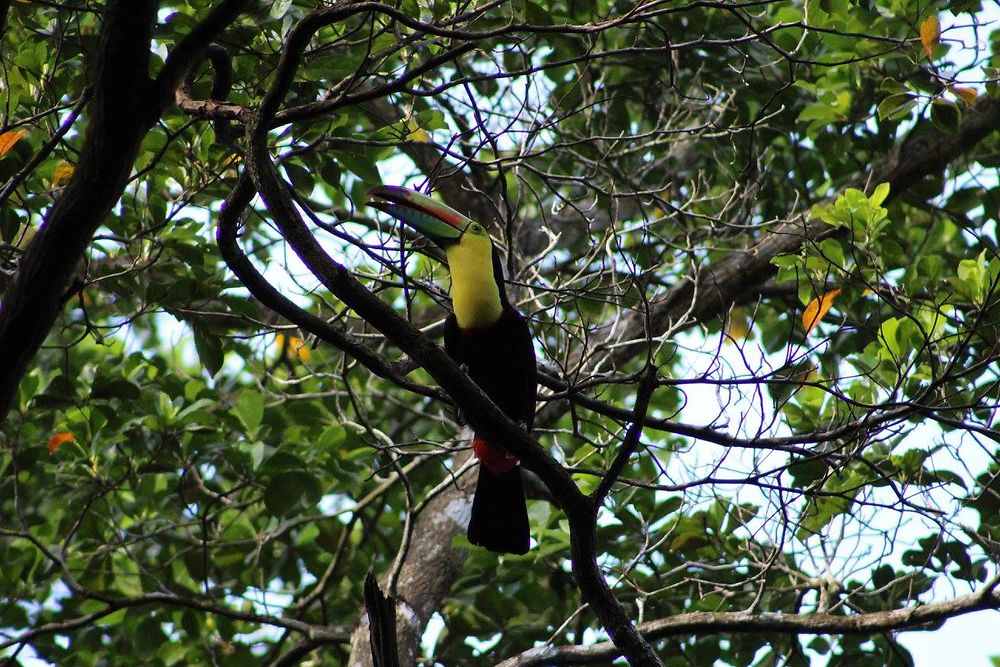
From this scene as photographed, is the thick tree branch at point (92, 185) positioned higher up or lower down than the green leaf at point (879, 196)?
lower down

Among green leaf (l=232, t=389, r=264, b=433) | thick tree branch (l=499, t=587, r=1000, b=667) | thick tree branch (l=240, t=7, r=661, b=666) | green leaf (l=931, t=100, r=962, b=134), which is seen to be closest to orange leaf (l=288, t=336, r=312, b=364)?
green leaf (l=232, t=389, r=264, b=433)

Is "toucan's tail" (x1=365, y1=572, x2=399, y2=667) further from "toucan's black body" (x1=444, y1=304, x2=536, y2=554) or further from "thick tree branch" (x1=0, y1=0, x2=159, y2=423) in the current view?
"toucan's black body" (x1=444, y1=304, x2=536, y2=554)

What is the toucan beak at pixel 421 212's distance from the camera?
3.18 m

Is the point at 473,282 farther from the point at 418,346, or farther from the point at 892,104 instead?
the point at 892,104

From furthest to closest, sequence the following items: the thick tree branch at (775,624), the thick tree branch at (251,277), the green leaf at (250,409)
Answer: the green leaf at (250,409), the thick tree branch at (775,624), the thick tree branch at (251,277)

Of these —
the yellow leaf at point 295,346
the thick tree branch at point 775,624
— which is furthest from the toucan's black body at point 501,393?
the yellow leaf at point 295,346

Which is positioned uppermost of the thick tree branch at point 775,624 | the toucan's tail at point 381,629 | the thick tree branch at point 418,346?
the thick tree branch at point 418,346

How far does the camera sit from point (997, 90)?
4438 millimetres

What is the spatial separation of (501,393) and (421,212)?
2.20ft

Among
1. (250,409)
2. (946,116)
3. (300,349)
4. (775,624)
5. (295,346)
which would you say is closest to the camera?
(775,624)

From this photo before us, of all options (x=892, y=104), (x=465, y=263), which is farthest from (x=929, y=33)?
(x=465, y=263)

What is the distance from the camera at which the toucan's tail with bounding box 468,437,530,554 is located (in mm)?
3535

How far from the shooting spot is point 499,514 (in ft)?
11.6

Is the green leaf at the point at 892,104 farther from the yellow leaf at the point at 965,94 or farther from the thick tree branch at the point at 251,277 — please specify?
the thick tree branch at the point at 251,277
